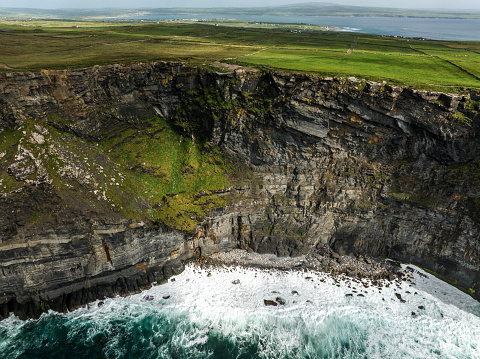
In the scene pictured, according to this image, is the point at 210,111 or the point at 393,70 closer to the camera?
the point at 210,111

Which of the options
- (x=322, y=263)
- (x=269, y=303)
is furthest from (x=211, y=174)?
(x=322, y=263)

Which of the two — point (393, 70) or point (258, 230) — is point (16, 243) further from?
point (393, 70)

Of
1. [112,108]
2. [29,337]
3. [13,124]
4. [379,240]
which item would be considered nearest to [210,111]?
[112,108]

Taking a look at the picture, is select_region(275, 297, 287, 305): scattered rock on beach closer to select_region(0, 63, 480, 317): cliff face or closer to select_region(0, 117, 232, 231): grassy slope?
select_region(0, 63, 480, 317): cliff face

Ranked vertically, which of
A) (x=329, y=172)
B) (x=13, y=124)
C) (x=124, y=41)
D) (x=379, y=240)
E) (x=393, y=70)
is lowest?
(x=379, y=240)

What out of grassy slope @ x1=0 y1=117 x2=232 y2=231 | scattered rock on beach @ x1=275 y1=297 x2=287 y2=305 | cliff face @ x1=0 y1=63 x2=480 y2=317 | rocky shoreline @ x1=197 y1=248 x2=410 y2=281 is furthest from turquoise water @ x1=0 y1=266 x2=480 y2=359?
grassy slope @ x1=0 y1=117 x2=232 y2=231

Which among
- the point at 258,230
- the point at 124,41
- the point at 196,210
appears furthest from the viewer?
the point at 124,41

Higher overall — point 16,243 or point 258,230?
point 16,243

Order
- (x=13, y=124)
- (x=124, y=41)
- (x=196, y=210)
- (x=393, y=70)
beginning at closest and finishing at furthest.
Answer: (x=13, y=124)
(x=196, y=210)
(x=393, y=70)
(x=124, y=41)
